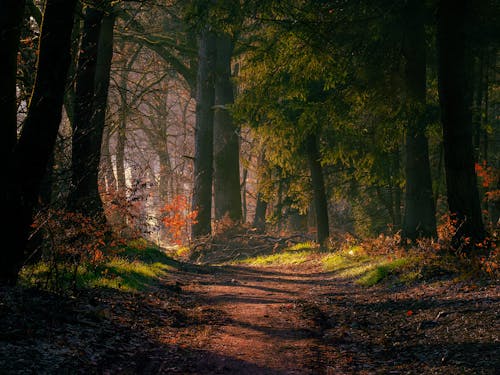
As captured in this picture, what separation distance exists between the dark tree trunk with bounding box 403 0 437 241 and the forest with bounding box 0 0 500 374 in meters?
0.04

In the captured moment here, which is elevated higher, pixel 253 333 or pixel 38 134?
pixel 38 134

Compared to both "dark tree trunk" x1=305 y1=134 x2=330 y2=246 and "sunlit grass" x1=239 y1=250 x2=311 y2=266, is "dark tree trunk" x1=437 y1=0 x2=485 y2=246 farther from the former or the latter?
"sunlit grass" x1=239 y1=250 x2=311 y2=266

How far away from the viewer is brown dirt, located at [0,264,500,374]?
5434 mm

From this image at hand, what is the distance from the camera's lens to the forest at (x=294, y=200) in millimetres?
6098

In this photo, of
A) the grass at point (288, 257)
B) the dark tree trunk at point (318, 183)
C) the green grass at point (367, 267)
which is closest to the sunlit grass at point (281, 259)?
the grass at point (288, 257)

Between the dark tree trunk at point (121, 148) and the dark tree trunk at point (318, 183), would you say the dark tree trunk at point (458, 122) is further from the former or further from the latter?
the dark tree trunk at point (318, 183)

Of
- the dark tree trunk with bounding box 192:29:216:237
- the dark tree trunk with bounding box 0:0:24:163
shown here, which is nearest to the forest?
the dark tree trunk with bounding box 0:0:24:163

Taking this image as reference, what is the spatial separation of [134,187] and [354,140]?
309 inches

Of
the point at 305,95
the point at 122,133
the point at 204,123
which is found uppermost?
the point at 204,123

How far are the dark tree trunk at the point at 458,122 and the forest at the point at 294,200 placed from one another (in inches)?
1.3

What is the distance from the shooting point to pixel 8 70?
22.7 ft

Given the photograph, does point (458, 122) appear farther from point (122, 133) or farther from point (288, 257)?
point (288, 257)

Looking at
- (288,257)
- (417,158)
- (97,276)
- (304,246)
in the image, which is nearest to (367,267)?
(417,158)

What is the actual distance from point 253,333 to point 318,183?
13458mm
